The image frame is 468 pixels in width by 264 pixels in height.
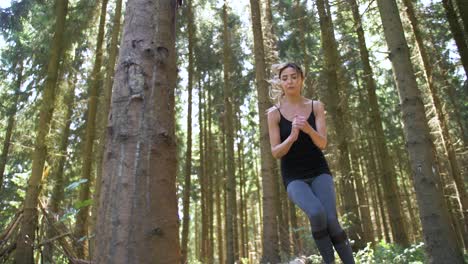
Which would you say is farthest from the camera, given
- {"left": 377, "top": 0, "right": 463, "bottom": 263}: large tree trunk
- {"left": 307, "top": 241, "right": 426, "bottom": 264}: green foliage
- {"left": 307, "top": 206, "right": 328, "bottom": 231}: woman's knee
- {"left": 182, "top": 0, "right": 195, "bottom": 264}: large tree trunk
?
{"left": 182, "top": 0, "right": 195, "bottom": 264}: large tree trunk

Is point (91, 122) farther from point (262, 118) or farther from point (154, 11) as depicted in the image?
point (154, 11)

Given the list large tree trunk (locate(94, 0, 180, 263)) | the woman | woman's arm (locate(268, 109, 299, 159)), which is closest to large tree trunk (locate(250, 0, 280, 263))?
the woman

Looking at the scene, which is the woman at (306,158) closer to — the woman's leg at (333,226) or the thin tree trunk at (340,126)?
the woman's leg at (333,226)

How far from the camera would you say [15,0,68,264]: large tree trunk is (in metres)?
6.60

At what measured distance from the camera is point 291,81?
3.79 meters

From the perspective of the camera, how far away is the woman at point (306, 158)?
3314 mm

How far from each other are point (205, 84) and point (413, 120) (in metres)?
17.7

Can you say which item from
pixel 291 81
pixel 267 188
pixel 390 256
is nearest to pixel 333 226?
pixel 291 81

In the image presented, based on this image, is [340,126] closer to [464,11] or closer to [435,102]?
[464,11]

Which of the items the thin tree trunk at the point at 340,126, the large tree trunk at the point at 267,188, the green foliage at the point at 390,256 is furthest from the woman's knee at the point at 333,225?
the thin tree trunk at the point at 340,126

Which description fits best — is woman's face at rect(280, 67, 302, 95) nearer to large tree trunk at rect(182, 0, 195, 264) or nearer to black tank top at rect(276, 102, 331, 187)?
black tank top at rect(276, 102, 331, 187)

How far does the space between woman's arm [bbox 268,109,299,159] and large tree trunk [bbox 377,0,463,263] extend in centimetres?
259

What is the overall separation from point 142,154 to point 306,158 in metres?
1.96

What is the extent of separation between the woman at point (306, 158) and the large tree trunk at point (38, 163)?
16.6 feet
